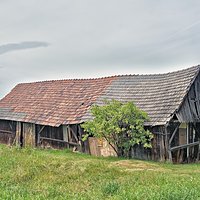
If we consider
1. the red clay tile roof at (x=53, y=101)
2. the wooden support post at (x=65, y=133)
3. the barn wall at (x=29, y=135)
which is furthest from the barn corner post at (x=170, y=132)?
the barn wall at (x=29, y=135)

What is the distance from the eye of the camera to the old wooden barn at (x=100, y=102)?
1895 cm

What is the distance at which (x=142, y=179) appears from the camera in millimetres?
11266

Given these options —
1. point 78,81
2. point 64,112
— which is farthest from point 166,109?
point 78,81

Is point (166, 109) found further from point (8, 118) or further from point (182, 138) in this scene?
point (8, 118)

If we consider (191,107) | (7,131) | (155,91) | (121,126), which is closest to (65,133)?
(121,126)

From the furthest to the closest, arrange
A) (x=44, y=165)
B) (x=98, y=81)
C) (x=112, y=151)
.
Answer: (x=98, y=81)
(x=112, y=151)
(x=44, y=165)

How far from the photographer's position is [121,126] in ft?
62.2

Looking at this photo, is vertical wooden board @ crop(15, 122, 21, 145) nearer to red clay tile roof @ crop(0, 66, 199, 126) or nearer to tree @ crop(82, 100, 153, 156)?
red clay tile roof @ crop(0, 66, 199, 126)

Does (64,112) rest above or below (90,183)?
above

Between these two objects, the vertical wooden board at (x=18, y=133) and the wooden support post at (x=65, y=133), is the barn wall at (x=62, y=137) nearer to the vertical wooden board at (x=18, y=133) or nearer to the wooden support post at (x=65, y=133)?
the wooden support post at (x=65, y=133)

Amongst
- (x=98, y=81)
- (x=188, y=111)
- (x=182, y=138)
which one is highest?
(x=98, y=81)

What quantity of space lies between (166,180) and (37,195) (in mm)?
3784

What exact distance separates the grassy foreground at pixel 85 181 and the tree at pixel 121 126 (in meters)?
3.48

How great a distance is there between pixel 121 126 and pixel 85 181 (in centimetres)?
795
